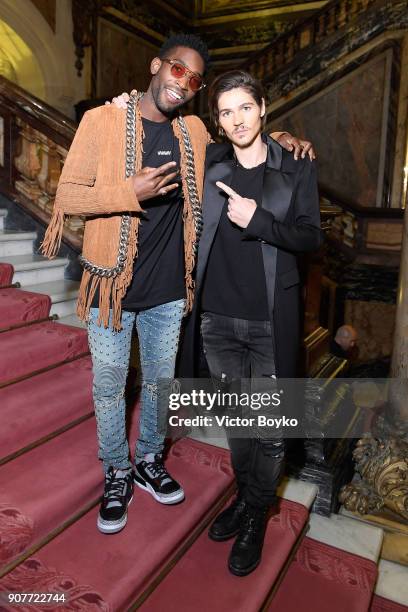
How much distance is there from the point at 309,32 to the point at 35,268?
7205mm

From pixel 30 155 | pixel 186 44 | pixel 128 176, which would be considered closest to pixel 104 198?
pixel 128 176

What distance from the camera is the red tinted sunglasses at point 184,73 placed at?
1.84 meters

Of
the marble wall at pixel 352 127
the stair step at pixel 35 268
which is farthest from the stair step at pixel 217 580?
the marble wall at pixel 352 127

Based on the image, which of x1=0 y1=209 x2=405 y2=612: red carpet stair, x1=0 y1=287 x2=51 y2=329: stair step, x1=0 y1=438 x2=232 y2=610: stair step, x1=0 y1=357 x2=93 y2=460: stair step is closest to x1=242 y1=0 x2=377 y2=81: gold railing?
x1=0 y1=287 x2=51 y2=329: stair step

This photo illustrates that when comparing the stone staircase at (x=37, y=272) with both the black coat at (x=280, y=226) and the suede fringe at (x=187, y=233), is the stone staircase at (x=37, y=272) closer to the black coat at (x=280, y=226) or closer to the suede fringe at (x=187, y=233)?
the suede fringe at (x=187, y=233)

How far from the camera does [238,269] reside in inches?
78.8

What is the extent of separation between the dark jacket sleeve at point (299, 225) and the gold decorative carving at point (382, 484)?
71.8 inches

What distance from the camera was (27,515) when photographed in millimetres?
2090

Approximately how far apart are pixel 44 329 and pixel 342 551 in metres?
2.41

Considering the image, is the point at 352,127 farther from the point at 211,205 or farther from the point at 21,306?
the point at 211,205

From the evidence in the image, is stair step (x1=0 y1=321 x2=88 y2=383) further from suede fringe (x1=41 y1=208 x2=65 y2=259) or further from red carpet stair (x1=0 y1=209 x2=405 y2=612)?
suede fringe (x1=41 y1=208 x2=65 y2=259)

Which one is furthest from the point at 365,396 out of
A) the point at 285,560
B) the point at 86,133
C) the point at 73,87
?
the point at 73,87

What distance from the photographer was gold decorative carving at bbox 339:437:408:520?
3029 mm

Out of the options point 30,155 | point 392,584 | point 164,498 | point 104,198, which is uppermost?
point 30,155
